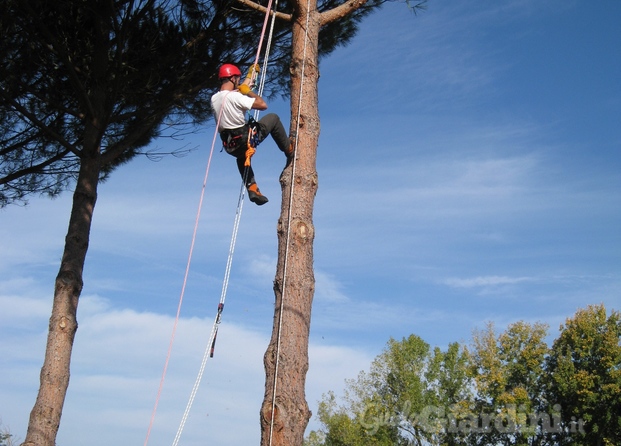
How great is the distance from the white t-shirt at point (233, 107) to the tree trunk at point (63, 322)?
296 centimetres

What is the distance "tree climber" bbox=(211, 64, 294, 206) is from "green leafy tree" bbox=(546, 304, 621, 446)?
754 inches

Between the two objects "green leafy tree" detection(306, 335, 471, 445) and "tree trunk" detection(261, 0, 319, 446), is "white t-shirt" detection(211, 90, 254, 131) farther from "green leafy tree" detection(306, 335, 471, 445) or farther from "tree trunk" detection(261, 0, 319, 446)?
"green leafy tree" detection(306, 335, 471, 445)

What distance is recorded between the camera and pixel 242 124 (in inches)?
205

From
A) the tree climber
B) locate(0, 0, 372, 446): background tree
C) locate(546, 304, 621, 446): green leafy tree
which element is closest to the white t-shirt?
the tree climber

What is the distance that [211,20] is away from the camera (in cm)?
820

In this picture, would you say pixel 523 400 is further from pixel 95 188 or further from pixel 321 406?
pixel 95 188

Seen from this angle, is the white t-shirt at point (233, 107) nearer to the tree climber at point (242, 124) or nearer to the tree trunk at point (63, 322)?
the tree climber at point (242, 124)

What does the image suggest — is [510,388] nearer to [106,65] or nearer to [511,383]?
[511,383]

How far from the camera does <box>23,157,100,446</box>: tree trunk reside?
22.0 feet

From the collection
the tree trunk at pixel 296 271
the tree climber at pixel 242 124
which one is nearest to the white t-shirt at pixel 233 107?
the tree climber at pixel 242 124

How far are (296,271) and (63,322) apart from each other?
3.48m

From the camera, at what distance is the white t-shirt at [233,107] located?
512 centimetres

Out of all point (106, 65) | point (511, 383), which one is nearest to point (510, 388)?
point (511, 383)

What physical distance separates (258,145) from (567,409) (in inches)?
808
